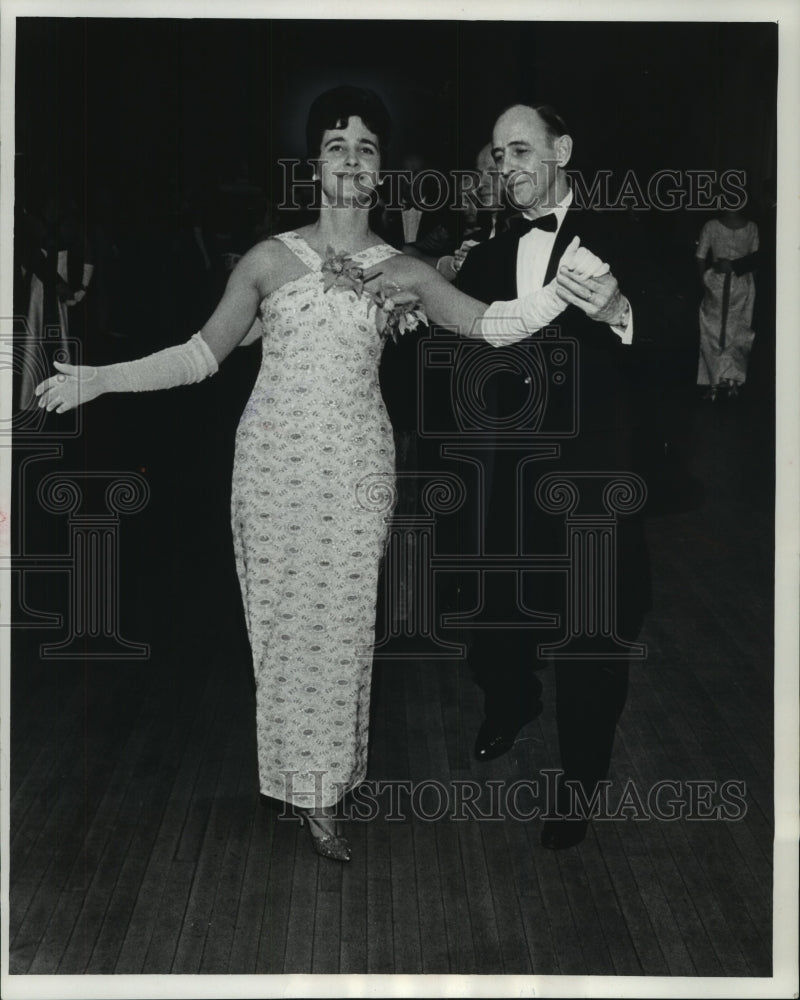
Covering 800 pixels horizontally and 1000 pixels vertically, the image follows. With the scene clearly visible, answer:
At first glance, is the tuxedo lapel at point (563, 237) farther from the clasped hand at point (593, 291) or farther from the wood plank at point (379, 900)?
the wood plank at point (379, 900)

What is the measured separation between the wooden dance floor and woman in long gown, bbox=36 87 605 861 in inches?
2.9

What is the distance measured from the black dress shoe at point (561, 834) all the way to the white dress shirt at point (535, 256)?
49.2 inches

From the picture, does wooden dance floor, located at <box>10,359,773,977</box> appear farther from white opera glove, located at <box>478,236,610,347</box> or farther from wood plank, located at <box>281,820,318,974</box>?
white opera glove, located at <box>478,236,610,347</box>

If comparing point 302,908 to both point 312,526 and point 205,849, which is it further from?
point 312,526

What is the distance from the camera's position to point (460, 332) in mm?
4426

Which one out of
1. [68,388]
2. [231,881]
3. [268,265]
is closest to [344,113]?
[268,265]

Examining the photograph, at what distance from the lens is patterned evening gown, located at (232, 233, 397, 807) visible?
4.36m

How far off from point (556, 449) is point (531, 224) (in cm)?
57

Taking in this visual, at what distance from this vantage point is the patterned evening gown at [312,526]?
4.36 meters

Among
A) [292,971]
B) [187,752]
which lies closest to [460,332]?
[187,752]

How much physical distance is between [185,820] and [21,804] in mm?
433

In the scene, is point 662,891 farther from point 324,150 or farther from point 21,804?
point 324,150

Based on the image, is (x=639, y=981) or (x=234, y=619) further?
(x=234, y=619)

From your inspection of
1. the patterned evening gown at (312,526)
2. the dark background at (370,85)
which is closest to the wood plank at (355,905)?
the patterned evening gown at (312,526)
